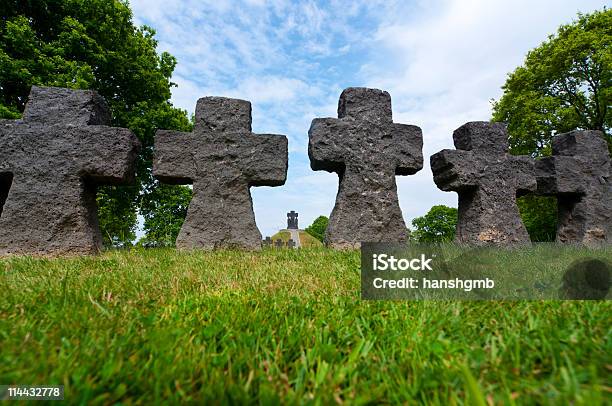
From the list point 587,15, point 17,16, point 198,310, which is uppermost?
point 587,15

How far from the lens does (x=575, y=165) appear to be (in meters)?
6.45

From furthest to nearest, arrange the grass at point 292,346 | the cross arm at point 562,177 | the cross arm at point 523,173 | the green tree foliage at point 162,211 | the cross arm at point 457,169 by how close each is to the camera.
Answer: the green tree foliage at point 162,211, the cross arm at point 562,177, the cross arm at point 523,173, the cross arm at point 457,169, the grass at point 292,346

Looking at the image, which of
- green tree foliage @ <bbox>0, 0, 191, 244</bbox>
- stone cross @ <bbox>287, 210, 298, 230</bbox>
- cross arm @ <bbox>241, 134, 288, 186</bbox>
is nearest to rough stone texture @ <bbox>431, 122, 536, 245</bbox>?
cross arm @ <bbox>241, 134, 288, 186</bbox>

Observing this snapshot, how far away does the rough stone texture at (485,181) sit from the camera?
566 centimetres

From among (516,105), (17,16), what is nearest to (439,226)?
(516,105)

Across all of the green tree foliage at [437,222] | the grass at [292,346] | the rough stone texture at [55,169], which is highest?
the green tree foliage at [437,222]

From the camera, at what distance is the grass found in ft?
3.39

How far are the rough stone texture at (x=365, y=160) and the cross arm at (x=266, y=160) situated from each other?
51 centimetres

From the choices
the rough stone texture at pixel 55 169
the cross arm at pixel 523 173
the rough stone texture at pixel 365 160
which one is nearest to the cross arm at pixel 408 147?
the rough stone texture at pixel 365 160

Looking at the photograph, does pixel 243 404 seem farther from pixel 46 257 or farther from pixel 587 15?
pixel 587 15

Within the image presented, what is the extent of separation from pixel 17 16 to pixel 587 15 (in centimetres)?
1984

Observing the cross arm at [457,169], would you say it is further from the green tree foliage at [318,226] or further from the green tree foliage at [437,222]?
the green tree foliage at [318,226]

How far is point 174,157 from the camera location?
5.05 meters

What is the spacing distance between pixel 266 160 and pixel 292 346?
13.3 feet
